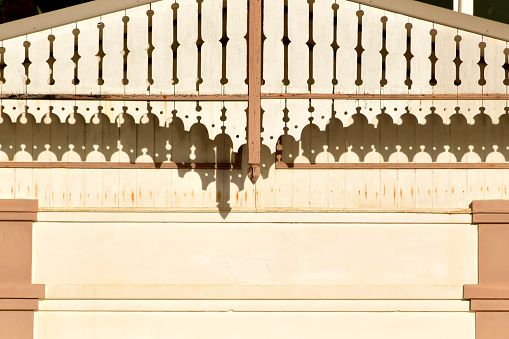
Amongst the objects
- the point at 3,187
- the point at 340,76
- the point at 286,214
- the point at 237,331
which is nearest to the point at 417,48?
the point at 340,76

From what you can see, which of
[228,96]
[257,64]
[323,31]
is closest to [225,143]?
[228,96]

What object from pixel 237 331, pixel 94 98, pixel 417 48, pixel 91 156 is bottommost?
pixel 237 331

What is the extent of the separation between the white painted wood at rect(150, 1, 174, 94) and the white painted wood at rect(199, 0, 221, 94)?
0.30 m

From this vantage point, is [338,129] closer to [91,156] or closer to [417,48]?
[417,48]

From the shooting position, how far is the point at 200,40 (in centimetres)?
611

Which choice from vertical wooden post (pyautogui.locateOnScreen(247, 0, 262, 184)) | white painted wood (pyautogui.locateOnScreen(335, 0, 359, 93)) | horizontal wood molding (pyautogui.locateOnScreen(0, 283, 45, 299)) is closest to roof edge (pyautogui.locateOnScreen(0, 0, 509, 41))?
white painted wood (pyautogui.locateOnScreen(335, 0, 359, 93))

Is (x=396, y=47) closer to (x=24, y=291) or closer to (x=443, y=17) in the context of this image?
(x=443, y=17)

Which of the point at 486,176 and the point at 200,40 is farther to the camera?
the point at 486,176

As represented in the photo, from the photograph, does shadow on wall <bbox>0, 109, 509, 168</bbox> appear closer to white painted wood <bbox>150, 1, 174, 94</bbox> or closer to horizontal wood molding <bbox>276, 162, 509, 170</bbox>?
horizontal wood molding <bbox>276, 162, 509, 170</bbox>

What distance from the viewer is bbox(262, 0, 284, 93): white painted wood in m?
6.11

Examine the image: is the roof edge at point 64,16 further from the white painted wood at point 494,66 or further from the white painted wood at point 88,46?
the white painted wood at point 494,66

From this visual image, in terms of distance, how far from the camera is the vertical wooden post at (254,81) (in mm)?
6078

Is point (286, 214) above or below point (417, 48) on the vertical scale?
below

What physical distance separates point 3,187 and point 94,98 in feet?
4.62
